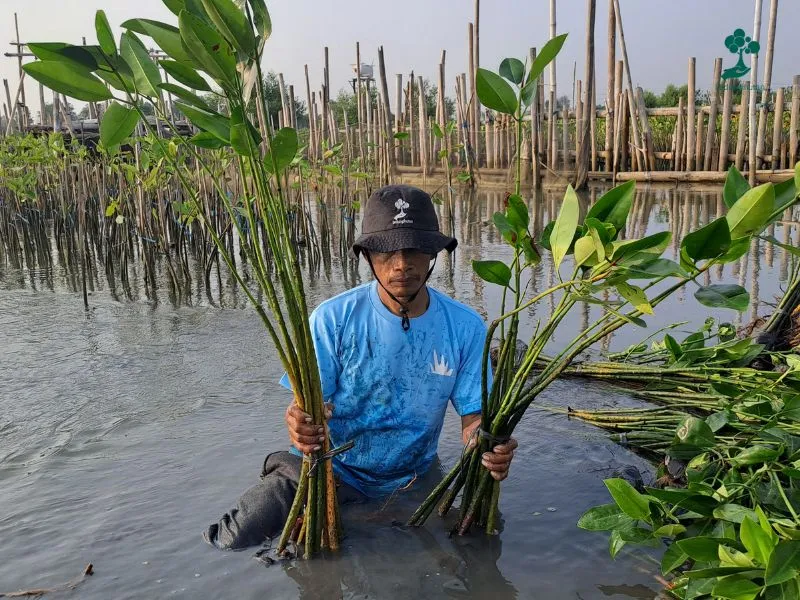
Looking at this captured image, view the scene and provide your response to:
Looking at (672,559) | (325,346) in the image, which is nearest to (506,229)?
(325,346)

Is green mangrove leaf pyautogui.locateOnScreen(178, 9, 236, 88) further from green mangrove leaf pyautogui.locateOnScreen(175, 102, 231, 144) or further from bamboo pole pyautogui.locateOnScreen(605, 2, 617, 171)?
bamboo pole pyautogui.locateOnScreen(605, 2, 617, 171)

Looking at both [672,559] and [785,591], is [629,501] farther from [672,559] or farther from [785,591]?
[785,591]

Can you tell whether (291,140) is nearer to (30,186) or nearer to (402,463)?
(402,463)

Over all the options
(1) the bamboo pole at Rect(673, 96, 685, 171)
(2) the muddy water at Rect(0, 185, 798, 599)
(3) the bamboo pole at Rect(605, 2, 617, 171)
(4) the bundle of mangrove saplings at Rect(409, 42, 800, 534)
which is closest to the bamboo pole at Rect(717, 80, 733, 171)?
(1) the bamboo pole at Rect(673, 96, 685, 171)

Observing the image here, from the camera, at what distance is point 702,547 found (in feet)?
5.85

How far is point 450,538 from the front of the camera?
2568mm

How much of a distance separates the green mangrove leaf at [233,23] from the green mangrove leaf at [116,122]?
446 mm

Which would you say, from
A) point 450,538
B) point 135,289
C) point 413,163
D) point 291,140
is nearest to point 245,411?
point 450,538

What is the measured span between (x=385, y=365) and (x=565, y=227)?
897mm

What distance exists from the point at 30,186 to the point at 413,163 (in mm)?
8992

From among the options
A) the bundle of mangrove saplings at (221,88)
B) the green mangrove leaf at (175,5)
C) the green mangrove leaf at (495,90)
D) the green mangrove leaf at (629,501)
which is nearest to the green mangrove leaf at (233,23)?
the bundle of mangrove saplings at (221,88)

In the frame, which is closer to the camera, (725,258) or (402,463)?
(725,258)

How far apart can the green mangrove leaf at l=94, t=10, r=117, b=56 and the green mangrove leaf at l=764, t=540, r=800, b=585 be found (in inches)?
76.6

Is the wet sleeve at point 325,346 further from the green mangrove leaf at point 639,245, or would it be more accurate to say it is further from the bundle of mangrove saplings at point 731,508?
the green mangrove leaf at point 639,245
